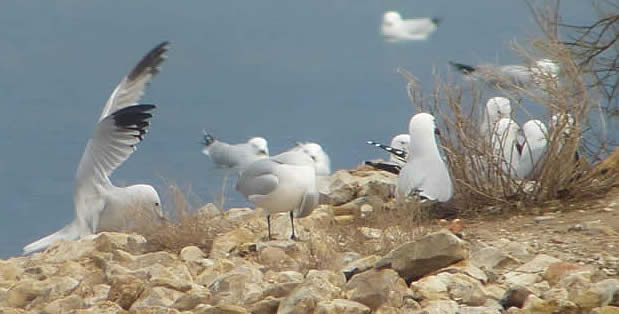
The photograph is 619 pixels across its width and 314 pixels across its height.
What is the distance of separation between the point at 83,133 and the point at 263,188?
797 cm

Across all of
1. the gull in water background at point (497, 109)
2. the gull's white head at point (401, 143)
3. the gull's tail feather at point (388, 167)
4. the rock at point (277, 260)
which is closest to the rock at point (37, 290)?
the rock at point (277, 260)

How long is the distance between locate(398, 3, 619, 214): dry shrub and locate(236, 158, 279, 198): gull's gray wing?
917 millimetres

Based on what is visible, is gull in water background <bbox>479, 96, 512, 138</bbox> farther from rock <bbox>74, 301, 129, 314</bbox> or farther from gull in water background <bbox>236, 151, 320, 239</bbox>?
rock <bbox>74, 301, 129, 314</bbox>

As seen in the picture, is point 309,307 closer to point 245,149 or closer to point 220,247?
point 220,247

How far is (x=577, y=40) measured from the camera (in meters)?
8.33

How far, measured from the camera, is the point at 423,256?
5312 mm

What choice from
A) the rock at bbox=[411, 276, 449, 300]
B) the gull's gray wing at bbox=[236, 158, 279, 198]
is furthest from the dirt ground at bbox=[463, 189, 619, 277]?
the gull's gray wing at bbox=[236, 158, 279, 198]

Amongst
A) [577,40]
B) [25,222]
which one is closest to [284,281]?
[577,40]

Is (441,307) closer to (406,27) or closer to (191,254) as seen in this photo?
(191,254)

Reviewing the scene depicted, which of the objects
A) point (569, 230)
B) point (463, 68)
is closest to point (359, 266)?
point (569, 230)

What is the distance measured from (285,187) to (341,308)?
1.90m

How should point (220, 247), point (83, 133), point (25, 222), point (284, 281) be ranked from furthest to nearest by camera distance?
point (83, 133) → point (25, 222) → point (220, 247) → point (284, 281)

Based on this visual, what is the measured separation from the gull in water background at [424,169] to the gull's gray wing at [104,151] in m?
1.37

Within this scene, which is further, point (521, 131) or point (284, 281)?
point (521, 131)
